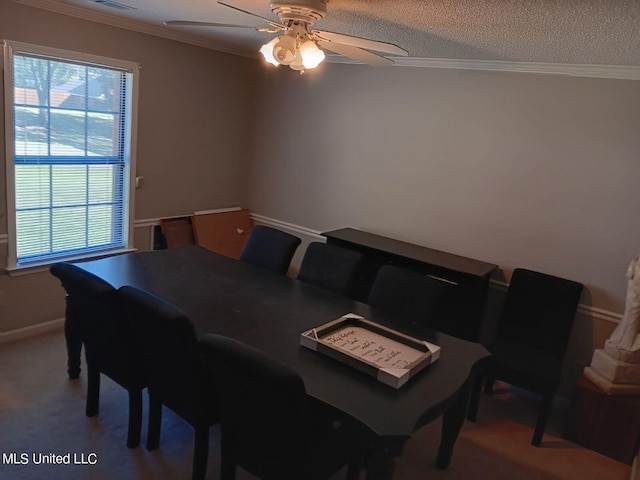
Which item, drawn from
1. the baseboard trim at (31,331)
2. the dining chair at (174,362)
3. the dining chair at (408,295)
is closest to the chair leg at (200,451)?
the dining chair at (174,362)

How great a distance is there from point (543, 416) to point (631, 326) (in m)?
0.74

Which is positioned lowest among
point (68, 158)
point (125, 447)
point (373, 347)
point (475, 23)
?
point (125, 447)

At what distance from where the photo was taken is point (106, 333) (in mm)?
2449

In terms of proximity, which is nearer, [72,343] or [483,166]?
[72,343]

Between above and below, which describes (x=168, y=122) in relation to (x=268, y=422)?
above

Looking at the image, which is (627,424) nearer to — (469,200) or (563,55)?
(469,200)

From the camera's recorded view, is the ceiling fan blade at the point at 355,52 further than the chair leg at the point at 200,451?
Yes

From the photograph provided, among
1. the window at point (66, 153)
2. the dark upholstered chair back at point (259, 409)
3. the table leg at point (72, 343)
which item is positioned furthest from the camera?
the window at point (66, 153)

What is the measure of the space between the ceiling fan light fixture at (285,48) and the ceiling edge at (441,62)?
1.91 meters

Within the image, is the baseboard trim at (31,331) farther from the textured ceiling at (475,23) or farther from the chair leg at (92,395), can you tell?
the textured ceiling at (475,23)

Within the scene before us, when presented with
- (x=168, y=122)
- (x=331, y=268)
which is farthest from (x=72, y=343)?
(x=168, y=122)

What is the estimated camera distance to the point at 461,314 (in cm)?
340

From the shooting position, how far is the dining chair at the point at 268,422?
66.1 inches

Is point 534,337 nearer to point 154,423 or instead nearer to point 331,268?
point 331,268
